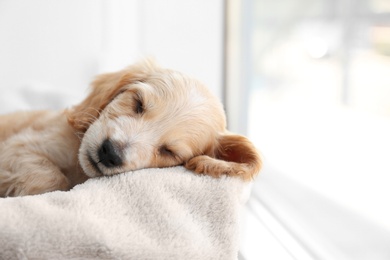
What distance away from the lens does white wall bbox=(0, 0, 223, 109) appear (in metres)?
2.67

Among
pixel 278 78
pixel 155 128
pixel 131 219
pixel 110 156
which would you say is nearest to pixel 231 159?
pixel 155 128

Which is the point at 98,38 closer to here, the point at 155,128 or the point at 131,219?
the point at 155,128

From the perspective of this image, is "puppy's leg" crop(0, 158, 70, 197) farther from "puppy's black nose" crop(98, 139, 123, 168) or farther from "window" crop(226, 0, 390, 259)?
"window" crop(226, 0, 390, 259)

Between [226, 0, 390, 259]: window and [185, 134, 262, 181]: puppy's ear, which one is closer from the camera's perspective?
[185, 134, 262, 181]: puppy's ear

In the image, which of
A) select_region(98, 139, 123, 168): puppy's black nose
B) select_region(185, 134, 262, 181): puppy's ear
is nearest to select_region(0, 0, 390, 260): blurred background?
select_region(185, 134, 262, 181): puppy's ear

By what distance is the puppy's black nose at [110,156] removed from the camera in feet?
4.40

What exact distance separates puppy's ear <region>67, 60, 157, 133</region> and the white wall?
1014 mm

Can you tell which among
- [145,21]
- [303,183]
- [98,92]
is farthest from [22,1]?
[303,183]

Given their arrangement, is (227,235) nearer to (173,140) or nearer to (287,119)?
(173,140)

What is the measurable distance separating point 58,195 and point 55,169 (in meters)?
0.35

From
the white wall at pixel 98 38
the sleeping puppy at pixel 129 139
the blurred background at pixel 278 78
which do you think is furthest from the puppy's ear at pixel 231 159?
the white wall at pixel 98 38

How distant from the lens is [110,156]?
4.40 ft

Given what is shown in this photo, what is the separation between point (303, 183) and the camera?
6.26 feet

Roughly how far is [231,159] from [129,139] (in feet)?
1.11
